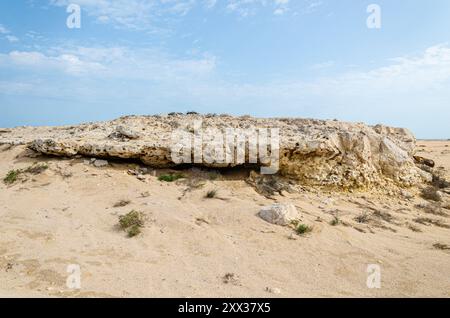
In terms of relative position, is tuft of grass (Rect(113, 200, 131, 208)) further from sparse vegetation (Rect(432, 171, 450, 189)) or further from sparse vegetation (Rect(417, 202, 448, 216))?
sparse vegetation (Rect(432, 171, 450, 189))

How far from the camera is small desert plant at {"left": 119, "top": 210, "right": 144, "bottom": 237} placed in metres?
5.65

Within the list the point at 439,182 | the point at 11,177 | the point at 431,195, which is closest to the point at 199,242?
the point at 11,177

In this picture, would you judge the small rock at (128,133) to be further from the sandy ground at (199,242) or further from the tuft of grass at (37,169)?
the tuft of grass at (37,169)

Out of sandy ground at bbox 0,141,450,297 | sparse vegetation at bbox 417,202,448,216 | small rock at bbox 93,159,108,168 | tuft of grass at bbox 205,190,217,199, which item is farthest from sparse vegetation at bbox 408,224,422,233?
small rock at bbox 93,159,108,168

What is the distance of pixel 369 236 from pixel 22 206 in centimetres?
651

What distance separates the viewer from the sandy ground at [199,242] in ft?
14.4

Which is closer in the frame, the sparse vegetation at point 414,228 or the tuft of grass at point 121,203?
the sparse vegetation at point 414,228

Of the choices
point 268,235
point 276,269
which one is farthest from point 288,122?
point 276,269

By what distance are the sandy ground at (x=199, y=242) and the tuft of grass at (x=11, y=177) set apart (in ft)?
0.57

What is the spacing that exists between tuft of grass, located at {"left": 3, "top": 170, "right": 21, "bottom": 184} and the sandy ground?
17 centimetres

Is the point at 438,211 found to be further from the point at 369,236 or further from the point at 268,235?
the point at 268,235

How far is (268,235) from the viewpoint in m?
5.75

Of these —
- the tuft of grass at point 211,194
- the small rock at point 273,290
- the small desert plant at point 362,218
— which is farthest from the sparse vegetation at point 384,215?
the small rock at point 273,290
